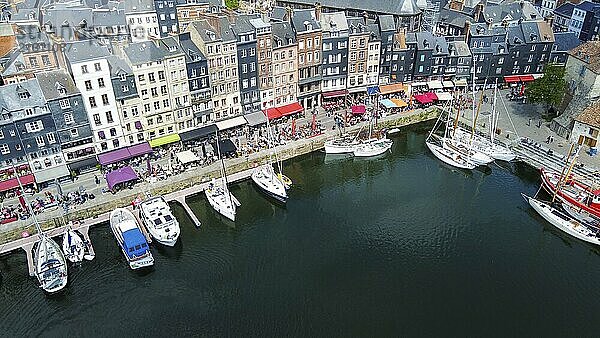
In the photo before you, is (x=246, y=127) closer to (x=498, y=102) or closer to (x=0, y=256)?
(x=0, y=256)

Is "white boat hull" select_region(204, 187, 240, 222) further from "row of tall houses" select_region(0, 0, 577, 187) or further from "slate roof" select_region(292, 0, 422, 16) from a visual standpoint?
"slate roof" select_region(292, 0, 422, 16)

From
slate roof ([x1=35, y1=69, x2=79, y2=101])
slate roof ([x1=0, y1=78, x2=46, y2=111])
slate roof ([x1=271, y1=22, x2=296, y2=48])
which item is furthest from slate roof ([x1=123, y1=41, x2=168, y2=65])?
slate roof ([x1=271, y1=22, x2=296, y2=48])

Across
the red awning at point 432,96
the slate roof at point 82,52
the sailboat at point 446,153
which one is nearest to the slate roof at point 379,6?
the red awning at point 432,96

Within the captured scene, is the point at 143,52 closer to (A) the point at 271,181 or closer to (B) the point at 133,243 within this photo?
(A) the point at 271,181

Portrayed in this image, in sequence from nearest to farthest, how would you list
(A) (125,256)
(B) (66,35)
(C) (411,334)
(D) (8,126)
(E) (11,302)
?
(C) (411,334) → (E) (11,302) → (A) (125,256) → (D) (8,126) → (B) (66,35)

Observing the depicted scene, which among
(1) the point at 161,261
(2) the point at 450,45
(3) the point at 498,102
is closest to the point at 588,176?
(3) the point at 498,102

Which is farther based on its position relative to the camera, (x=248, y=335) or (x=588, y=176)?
(x=588, y=176)

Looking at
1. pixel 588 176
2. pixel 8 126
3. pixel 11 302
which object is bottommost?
pixel 11 302
